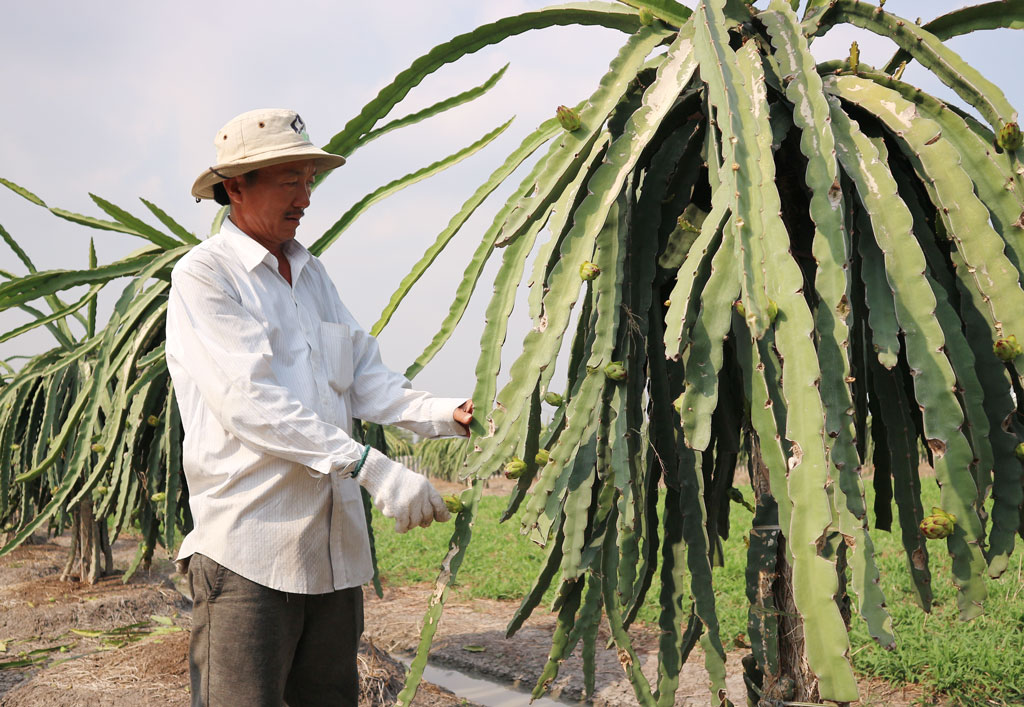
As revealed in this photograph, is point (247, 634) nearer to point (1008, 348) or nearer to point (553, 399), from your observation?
point (553, 399)

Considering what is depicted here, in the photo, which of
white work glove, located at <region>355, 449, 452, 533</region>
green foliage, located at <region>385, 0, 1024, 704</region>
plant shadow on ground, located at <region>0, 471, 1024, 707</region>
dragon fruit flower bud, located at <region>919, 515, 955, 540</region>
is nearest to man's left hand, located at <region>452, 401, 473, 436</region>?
green foliage, located at <region>385, 0, 1024, 704</region>

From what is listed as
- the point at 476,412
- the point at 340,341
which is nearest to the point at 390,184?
the point at 340,341

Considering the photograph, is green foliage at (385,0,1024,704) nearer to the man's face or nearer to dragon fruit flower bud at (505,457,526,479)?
dragon fruit flower bud at (505,457,526,479)

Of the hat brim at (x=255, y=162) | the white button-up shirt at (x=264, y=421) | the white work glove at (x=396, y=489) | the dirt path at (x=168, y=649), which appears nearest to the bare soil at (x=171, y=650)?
the dirt path at (x=168, y=649)

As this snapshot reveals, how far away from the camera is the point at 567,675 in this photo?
387 centimetres

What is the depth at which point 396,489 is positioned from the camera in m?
1.63

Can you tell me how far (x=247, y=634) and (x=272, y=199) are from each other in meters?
0.88

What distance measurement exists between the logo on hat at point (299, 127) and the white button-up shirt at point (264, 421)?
0.25 metres

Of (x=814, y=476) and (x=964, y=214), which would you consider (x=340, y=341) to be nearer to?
(x=814, y=476)

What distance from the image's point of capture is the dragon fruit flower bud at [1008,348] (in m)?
1.52

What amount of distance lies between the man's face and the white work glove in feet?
1.86

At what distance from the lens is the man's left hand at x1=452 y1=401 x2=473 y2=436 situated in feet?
6.11

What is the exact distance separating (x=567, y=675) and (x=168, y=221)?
2.61 metres

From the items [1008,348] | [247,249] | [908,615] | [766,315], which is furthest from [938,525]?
[908,615]
